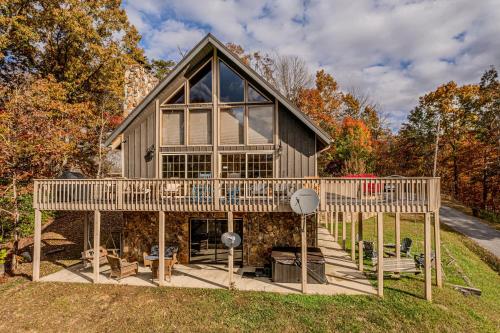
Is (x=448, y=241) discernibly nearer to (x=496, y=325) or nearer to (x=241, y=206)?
(x=496, y=325)

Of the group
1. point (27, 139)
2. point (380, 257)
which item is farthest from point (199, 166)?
point (27, 139)

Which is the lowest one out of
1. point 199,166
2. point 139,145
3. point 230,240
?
point 230,240

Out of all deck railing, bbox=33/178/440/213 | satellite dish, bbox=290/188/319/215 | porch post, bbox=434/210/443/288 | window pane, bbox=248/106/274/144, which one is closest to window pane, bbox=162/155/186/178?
deck railing, bbox=33/178/440/213

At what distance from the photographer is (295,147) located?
1191 centimetres

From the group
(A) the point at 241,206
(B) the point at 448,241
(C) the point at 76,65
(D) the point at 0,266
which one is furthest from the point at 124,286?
(B) the point at 448,241

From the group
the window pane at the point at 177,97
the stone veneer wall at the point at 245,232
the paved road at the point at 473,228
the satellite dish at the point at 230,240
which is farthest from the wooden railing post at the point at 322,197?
the paved road at the point at 473,228

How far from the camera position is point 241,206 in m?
9.98

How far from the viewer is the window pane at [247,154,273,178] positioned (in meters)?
12.1

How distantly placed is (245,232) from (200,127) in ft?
17.0

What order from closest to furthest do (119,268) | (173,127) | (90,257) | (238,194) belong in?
(119,268)
(238,194)
(90,257)
(173,127)

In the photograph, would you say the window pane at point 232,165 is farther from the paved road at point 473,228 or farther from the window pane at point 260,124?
the paved road at point 473,228

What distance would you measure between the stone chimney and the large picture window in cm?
1540

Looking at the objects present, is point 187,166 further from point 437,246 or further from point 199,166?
point 437,246

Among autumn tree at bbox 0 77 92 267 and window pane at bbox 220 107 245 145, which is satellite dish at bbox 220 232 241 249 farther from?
autumn tree at bbox 0 77 92 267
